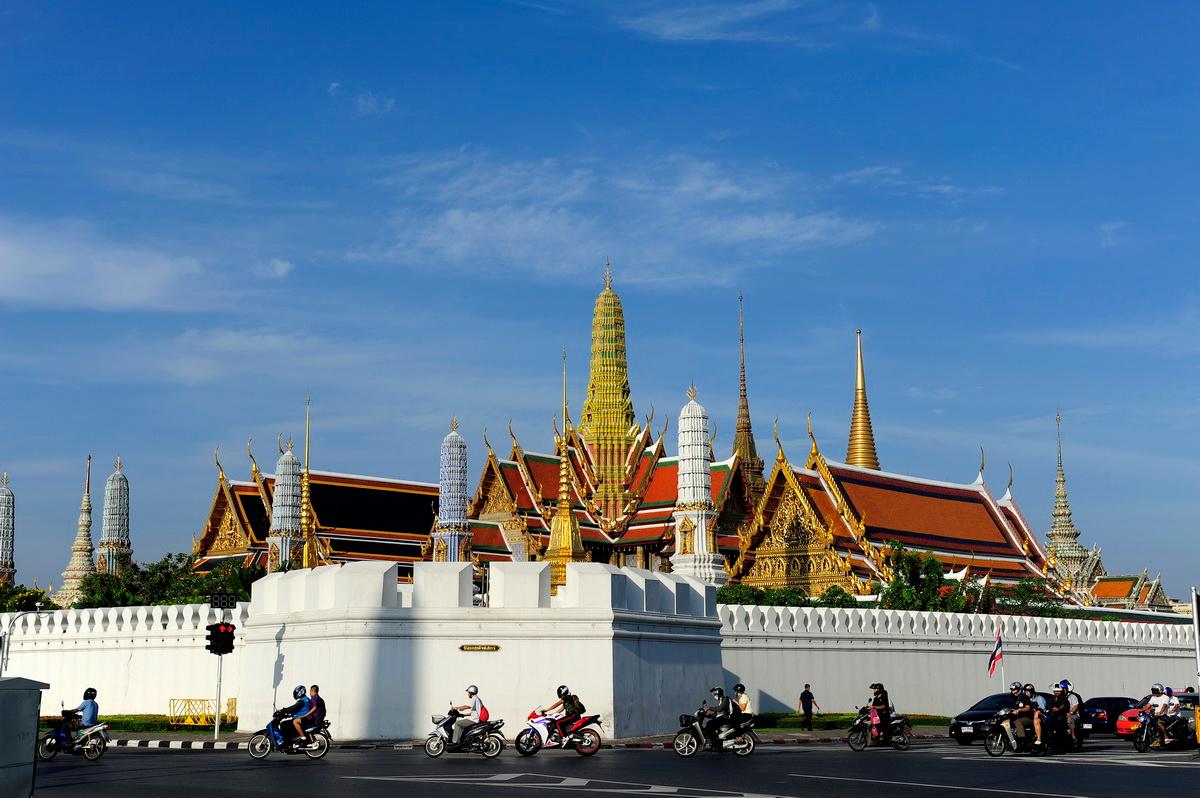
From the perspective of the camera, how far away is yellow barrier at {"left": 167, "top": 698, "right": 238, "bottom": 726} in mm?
30859

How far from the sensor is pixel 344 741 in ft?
85.4

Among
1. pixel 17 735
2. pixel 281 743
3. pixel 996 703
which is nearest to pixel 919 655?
pixel 996 703

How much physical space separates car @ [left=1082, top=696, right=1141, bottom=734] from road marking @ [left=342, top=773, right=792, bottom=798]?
55.7 ft

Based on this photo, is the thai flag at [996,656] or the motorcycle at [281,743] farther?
the thai flag at [996,656]

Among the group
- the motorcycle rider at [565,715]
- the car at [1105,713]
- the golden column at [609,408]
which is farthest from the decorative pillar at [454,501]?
the motorcycle rider at [565,715]

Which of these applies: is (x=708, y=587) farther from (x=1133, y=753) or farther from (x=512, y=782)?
(x=512, y=782)

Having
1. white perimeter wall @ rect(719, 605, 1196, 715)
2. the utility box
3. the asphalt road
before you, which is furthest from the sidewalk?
the utility box

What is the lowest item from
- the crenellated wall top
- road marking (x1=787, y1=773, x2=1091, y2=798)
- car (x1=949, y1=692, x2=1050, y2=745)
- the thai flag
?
road marking (x1=787, y1=773, x2=1091, y2=798)

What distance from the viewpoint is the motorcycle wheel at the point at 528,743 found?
23062 millimetres

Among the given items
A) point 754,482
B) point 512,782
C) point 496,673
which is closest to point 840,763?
point 512,782

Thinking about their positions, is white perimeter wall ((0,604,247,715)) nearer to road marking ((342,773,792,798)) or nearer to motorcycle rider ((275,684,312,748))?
motorcycle rider ((275,684,312,748))

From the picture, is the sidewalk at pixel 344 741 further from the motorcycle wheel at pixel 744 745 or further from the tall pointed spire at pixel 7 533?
the tall pointed spire at pixel 7 533

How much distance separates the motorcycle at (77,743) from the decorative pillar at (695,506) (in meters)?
33.2

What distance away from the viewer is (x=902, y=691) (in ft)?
126
